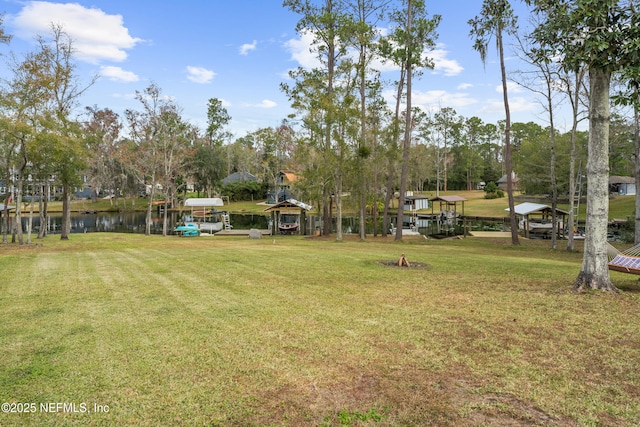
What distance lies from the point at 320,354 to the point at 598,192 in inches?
248

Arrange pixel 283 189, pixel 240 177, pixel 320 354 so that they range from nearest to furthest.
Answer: pixel 320 354
pixel 283 189
pixel 240 177

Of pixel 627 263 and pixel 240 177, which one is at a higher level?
pixel 240 177

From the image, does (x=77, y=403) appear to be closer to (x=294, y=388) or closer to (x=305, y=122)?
(x=294, y=388)

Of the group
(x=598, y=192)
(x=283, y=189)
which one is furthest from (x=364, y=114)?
(x=283, y=189)

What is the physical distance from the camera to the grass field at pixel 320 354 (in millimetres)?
3459

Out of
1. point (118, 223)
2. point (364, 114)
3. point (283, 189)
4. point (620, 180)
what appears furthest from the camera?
point (283, 189)

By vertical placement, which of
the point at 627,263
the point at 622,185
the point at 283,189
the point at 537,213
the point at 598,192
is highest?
the point at 622,185

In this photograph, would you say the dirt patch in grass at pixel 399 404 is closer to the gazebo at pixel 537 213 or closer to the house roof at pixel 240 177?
the gazebo at pixel 537 213

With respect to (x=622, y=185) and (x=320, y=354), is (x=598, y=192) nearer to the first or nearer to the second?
(x=320, y=354)

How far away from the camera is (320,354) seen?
184 inches

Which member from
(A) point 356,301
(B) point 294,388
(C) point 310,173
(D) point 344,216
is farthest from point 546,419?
(D) point 344,216

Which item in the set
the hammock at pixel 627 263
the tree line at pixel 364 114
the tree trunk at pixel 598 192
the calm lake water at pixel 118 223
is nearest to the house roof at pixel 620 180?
the tree line at pixel 364 114

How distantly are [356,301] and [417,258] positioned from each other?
6507 mm

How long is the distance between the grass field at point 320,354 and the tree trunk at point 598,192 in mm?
433
